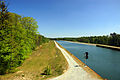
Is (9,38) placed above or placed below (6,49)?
above

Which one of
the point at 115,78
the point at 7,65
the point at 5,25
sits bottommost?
the point at 115,78

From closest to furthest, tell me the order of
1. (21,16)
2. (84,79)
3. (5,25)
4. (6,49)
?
(84,79), (6,49), (5,25), (21,16)

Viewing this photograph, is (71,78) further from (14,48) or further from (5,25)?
(5,25)

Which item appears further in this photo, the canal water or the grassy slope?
the canal water

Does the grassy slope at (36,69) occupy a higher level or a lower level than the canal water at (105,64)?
higher

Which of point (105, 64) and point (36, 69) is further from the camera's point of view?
point (105, 64)

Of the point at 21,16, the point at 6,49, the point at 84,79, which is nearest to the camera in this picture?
the point at 84,79

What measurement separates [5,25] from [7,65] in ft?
23.9

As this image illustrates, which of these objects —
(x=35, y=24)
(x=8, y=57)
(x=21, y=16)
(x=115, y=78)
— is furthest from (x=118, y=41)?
(x=8, y=57)

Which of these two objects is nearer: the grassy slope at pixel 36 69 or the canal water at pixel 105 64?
the grassy slope at pixel 36 69

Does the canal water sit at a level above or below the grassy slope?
below

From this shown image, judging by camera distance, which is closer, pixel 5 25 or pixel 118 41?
pixel 5 25

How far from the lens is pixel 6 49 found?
13242mm

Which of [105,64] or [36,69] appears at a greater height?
[36,69]
